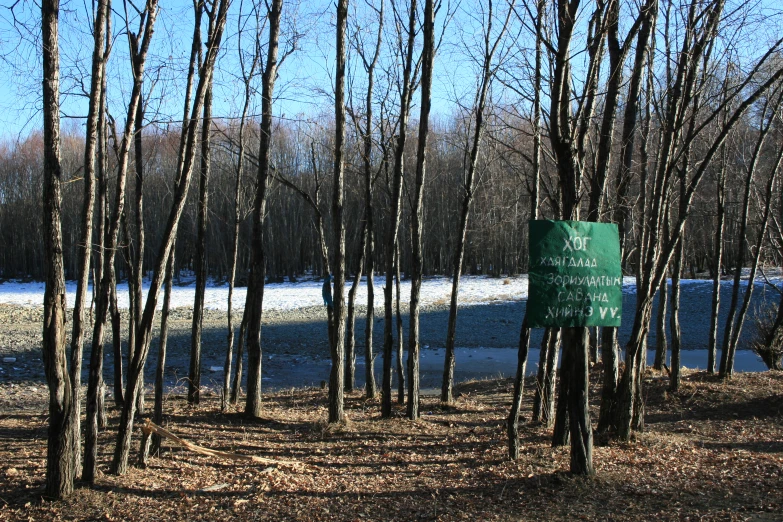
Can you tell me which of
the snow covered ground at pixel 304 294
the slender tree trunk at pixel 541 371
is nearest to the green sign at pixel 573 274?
the slender tree trunk at pixel 541 371

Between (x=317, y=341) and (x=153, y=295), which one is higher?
(x=153, y=295)

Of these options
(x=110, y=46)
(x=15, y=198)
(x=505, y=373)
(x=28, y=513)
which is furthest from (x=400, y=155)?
(x=15, y=198)

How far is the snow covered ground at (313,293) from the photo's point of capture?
30156 mm

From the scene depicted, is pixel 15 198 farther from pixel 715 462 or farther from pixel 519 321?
pixel 715 462

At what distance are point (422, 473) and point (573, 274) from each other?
2446 millimetres

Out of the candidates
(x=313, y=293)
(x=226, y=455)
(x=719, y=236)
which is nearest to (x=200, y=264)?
(x=226, y=455)

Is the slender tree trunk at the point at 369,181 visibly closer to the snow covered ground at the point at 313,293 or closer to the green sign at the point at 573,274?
the green sign at the point at 573,274

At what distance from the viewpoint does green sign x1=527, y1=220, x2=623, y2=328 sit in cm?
468

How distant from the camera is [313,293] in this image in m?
34.3

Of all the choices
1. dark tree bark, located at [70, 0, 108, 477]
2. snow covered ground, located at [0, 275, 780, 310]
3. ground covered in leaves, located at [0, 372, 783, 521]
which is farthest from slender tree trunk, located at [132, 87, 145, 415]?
snow covered ground, located at [0, 275, 780, 310]

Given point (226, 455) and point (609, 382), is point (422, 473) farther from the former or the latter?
point (609, 382)

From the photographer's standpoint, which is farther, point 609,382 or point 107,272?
point 609,382

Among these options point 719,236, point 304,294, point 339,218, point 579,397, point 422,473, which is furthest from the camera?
point 304,294

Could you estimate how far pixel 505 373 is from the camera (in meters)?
15.3
